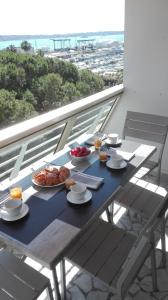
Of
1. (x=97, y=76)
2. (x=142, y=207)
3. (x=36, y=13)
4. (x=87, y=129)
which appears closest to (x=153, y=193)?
(x=142, y=207)

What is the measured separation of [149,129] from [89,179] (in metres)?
1.24

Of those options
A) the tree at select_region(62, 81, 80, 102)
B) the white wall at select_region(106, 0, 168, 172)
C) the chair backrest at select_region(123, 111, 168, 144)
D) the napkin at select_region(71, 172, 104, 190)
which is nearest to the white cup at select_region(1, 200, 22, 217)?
the napkin at select_region(71, 172, 104, 190)

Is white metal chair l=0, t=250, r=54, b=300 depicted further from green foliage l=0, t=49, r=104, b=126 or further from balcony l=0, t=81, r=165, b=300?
green foliage l=0, t=49, r=104, b=126

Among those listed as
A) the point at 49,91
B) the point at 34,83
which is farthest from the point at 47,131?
the point at 34,83

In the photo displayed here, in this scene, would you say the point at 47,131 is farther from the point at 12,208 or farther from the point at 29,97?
the point at 29,97

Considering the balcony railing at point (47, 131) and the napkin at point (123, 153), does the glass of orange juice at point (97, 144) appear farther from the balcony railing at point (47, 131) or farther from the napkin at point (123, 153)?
the balcony railing at point (47, 131)

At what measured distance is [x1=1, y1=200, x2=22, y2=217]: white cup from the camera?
1.22 m

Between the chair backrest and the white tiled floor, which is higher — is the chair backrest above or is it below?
above

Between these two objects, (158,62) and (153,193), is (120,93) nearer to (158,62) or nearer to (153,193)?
(158,62)

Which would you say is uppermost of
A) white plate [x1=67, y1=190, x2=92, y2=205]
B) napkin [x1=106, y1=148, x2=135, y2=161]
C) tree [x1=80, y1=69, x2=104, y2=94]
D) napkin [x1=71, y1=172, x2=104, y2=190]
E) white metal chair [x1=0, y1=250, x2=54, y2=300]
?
tree [x1=80, y1=69, x2=104, y2=94]

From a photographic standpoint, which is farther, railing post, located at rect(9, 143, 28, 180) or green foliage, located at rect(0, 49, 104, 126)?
green foliage, located at rect(0, 49, 104, 126)

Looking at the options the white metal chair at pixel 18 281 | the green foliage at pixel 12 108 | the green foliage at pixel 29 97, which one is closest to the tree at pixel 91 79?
the green foliage at pixel 12 108

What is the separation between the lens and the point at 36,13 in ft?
14.7

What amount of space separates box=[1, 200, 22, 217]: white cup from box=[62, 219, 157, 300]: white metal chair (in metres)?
0.35
